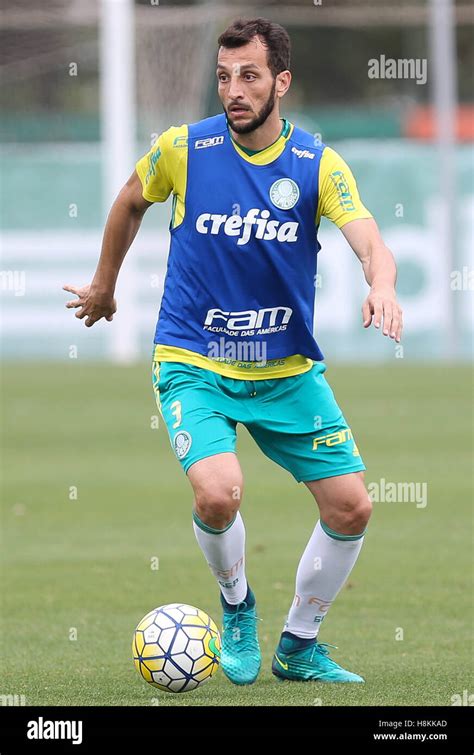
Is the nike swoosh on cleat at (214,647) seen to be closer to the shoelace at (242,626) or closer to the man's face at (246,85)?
the shoelace at (242,626)

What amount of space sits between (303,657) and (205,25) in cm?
1948

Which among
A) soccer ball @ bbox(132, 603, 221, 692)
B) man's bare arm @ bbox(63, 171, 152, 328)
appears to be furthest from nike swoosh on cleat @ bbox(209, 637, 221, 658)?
man's bare arm @ bbox(63, 171, 152, 328)

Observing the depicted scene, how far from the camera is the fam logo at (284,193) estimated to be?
6.30 meters

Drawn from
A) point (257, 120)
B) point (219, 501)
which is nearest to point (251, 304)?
point (257, 120)

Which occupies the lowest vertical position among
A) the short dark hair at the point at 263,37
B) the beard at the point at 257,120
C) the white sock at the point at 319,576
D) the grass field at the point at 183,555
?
the grass field at the point at 183,555

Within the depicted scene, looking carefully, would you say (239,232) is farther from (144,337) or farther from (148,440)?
(144,337)

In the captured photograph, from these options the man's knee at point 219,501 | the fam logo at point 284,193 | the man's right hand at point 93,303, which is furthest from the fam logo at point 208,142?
the man's knee at point 219,501

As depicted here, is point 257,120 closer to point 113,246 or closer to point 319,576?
point 113,246

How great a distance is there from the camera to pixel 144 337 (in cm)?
2464

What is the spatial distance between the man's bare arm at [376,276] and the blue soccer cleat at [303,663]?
155cm

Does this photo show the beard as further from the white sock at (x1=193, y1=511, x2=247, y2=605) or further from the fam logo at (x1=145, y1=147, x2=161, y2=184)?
the white sock at (x1=193, y1=511, x2=247, y2=605)

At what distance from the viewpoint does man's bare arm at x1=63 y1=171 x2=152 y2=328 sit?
6.62 m

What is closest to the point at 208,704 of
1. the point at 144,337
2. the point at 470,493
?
the point at 470,493

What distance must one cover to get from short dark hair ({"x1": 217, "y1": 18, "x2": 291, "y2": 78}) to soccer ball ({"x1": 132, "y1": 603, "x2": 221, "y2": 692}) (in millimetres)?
2325
